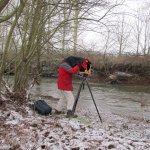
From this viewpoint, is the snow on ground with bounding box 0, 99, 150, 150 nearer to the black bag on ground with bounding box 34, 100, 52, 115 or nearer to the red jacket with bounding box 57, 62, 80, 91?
the black bag on ground with bounding box 34, 100, 52, 115

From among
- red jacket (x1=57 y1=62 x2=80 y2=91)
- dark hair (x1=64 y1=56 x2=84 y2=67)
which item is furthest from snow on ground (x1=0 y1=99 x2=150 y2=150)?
dark hair (x1=64 y1=56 x2=84 y2=67)

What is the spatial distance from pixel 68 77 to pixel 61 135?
2.91 m

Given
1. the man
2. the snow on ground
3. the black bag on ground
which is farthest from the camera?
the black bag on ground

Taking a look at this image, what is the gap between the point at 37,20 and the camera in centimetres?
1138

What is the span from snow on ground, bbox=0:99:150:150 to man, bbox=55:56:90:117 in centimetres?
120

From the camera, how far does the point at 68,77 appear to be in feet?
31.0

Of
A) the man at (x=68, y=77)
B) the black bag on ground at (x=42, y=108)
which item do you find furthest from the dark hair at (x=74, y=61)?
the black bag on ground at (x=42, y=108)

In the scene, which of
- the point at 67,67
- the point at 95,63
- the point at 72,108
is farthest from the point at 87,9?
the point at 95,63

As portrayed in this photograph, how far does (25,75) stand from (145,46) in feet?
82.1

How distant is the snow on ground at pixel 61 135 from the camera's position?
6.14 meters

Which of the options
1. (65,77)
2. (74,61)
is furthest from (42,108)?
(74,61)

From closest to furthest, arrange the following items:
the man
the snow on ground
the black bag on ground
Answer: the snow on ground < the man < the black bag on ground

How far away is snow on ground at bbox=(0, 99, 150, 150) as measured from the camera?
6.14 metres

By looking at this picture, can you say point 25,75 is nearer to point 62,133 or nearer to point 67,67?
point 67,67
